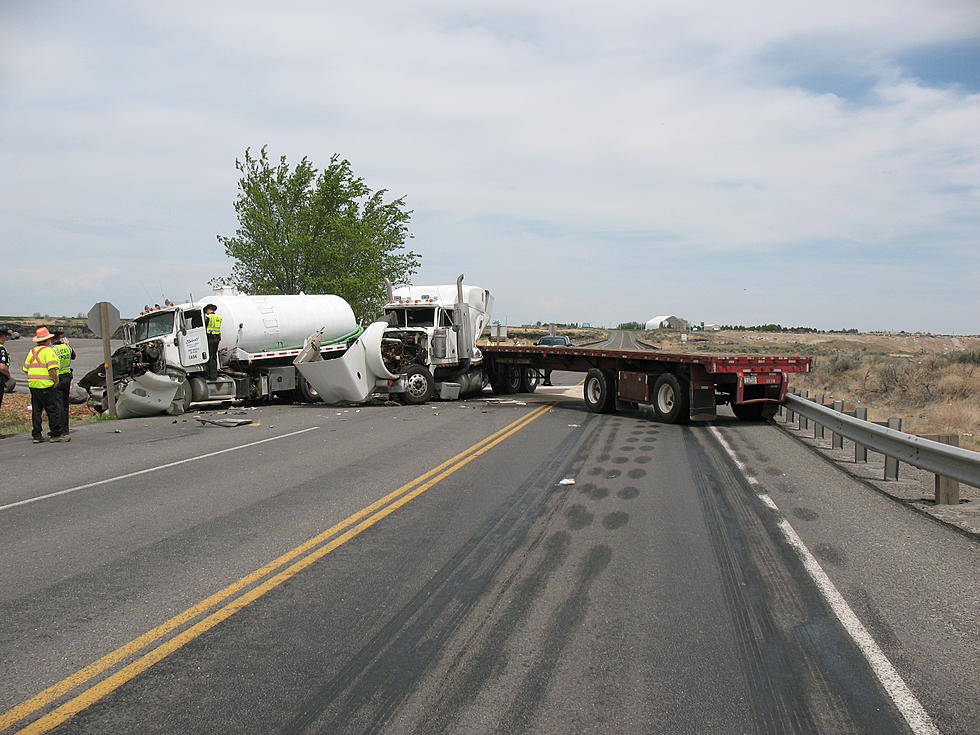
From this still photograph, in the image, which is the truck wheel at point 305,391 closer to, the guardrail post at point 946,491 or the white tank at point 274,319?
the white tank at point 274,319

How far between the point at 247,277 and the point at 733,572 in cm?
2985

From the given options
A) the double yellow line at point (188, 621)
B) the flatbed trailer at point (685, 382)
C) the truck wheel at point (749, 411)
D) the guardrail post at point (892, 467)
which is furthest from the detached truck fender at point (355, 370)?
the guardrail post at point (892, 467)

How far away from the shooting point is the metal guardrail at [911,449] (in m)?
6.95

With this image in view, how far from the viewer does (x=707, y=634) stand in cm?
443

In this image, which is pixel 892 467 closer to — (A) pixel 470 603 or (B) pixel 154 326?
(A) pixel 470 603

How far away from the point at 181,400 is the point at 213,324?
198 cm

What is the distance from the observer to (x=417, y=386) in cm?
1992

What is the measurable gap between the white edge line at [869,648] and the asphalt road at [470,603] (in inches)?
1.8

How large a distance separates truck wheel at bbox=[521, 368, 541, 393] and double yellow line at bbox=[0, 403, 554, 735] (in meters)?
16.5

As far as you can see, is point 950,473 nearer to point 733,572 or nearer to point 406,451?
point 733,572

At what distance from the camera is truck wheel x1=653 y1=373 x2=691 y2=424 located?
1527 centimetres

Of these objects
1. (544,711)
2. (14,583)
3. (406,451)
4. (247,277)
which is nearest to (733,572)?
(544,711)

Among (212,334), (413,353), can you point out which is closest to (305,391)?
(413,353)

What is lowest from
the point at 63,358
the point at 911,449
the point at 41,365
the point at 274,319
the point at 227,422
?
the point at 227,422
